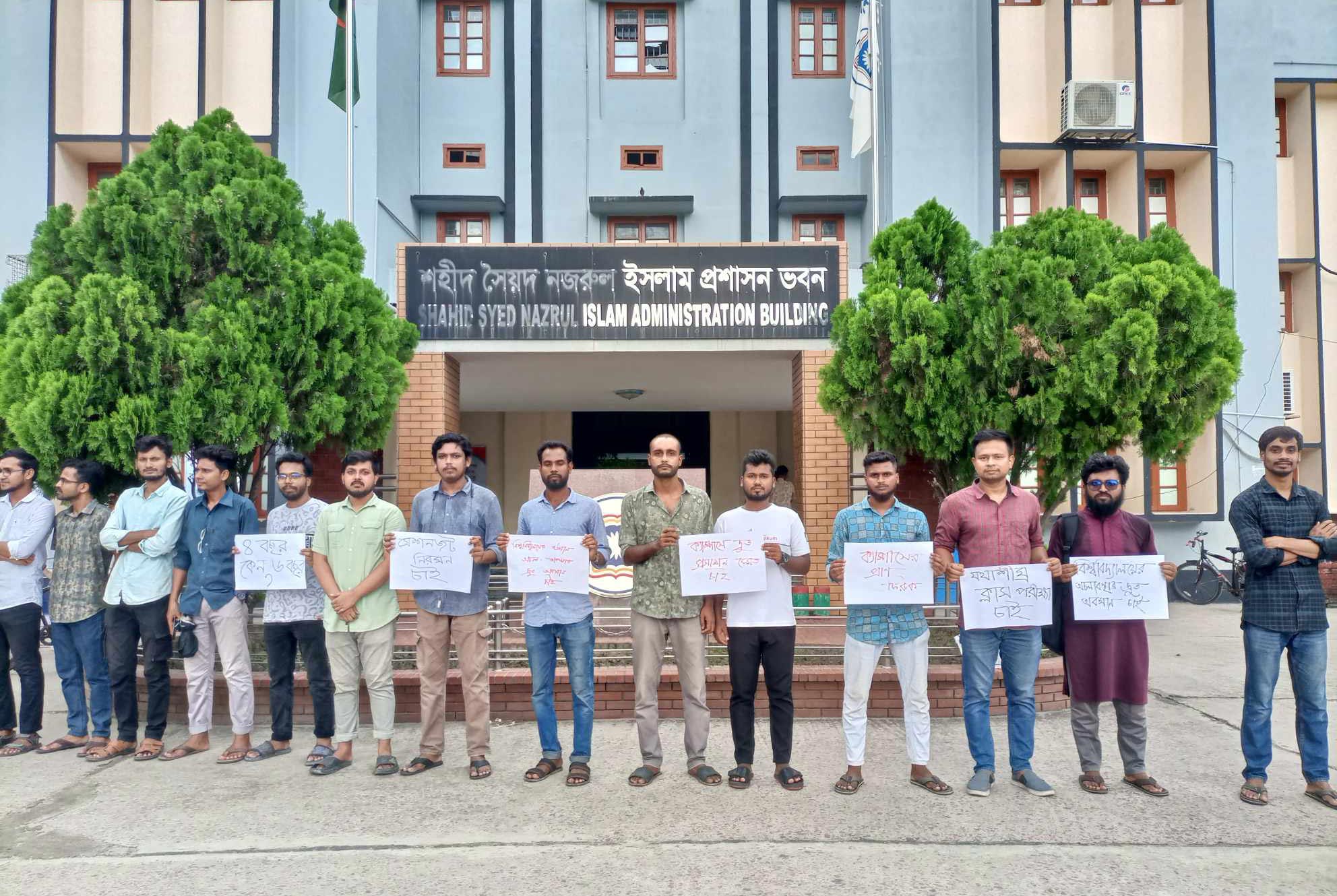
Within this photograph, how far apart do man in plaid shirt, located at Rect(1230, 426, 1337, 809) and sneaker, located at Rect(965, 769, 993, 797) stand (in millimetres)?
1284

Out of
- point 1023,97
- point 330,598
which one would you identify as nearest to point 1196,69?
point 1023,97

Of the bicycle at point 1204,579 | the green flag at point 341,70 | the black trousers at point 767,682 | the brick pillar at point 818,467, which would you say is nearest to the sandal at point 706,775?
the black trousers at point 767,682

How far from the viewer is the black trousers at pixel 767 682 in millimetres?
5031

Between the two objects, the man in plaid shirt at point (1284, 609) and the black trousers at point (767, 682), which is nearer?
the man in plaid shirt at point (1284, 609)

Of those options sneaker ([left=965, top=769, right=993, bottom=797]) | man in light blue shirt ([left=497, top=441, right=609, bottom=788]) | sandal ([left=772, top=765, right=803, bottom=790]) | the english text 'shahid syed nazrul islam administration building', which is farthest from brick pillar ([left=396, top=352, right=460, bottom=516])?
sneaker ([left=965, top=769, right=993, bottom=797])

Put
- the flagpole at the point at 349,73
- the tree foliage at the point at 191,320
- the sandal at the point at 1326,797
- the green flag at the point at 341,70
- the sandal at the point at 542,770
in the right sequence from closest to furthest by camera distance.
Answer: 1. the sandal at the point at 1326,797
2. the sandal at the point at 542,770
3. the tree foliage at the point at 191,320
4. the flagpole at the point at 349,73
5. the green flag at the point at 341,70

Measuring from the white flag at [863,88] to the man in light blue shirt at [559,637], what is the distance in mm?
9146

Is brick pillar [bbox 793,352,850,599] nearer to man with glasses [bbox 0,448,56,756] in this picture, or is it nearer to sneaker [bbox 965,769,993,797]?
sneaker [bbox 965,769,993,797]

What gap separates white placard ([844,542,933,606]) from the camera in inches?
193

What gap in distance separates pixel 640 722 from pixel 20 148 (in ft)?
46.6

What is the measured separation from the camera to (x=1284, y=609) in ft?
15.8

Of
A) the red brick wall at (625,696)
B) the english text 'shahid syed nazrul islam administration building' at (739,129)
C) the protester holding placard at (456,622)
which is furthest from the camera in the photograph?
the english text 'shahid syed nazrul islam administration building' at (739,129)

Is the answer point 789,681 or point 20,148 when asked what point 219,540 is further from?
point 20,148

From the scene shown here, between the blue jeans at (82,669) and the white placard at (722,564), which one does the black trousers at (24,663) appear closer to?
the blue jeans at (82,669)
